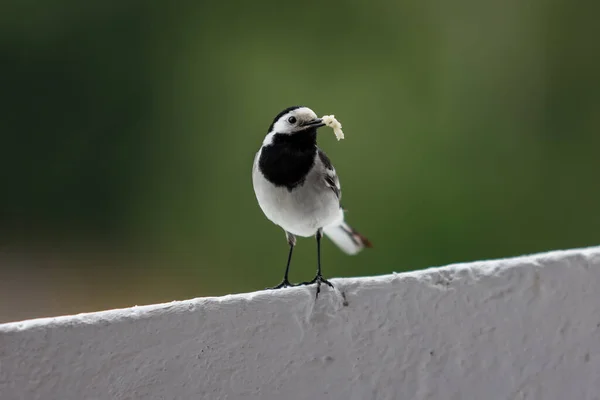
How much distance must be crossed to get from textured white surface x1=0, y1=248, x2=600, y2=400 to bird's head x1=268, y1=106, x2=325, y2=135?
0.38m

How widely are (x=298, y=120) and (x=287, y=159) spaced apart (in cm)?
10

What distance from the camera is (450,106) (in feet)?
12.1

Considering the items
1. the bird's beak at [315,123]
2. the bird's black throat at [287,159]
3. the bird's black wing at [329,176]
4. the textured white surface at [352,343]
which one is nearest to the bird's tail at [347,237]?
the bird's black wing at [329,176]

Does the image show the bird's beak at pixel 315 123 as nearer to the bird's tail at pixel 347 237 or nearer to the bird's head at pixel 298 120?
the bird's head at pixel 298 120

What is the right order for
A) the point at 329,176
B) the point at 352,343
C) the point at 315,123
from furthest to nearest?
the point at 329,176, the point at 315,123, the point at 352,343

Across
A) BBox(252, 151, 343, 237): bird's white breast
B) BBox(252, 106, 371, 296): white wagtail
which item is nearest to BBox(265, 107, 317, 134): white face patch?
BBox(252, 106, 371, 296): white wagtail

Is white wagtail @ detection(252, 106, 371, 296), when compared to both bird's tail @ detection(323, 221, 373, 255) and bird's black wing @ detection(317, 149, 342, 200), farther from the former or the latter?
bird's tail @ detection(323, 221, 373, 255)

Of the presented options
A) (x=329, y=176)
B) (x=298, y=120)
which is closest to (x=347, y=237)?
(x=329, y=176)

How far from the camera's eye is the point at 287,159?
5.46 feet

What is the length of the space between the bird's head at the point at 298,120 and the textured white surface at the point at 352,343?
38cm

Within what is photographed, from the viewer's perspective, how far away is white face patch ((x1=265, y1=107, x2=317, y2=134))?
1.59 m

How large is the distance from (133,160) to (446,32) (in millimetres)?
1526

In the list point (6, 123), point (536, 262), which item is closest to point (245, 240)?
point (6, 123)

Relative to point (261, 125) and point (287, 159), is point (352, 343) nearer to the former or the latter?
point (287, 159)
